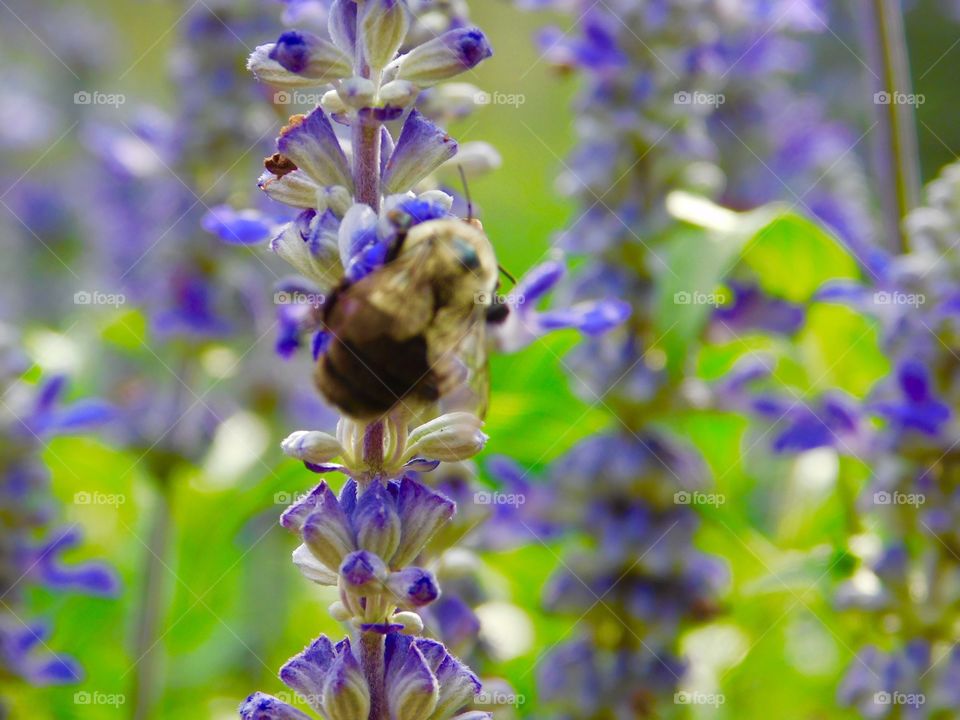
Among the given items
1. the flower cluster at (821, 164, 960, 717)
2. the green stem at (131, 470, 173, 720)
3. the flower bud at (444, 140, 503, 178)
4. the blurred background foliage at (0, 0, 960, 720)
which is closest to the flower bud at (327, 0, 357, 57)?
the flower bud at (444, 140, 503, 178)

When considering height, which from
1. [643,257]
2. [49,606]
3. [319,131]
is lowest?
[49,606]

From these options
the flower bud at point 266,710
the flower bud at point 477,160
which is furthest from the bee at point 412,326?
the flower bud at point 477,160

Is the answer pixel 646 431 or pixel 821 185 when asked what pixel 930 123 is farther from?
pixel 646 431

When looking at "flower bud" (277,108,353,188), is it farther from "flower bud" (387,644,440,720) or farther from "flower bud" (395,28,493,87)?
"flower bud" (387,644,440,720)

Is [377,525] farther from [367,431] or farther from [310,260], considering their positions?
[310,260]

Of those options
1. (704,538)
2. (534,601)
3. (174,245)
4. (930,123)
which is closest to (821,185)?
(704,538)

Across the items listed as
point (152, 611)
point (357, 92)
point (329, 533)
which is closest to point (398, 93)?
point (357, 92)
